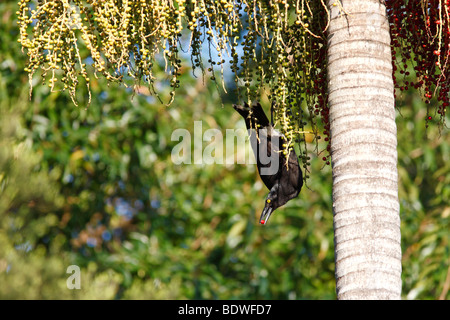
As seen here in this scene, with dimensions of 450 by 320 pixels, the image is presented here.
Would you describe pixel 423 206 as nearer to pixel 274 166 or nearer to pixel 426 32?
pixel 274 166

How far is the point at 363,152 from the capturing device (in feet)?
8.89

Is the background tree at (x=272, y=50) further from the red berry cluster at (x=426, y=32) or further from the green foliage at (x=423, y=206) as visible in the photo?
the green foliage at (x=423, y=206)

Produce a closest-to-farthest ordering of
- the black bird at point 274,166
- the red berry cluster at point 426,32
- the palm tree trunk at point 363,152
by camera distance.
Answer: the palm tree trunk at point 363,152
the red berry cluster at point 426,32
the black bird at point 274,166

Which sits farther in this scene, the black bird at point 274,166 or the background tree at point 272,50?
the black bird at point 274,166

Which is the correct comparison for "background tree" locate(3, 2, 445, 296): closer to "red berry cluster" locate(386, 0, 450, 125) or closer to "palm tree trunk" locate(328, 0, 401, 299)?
"palm tree trunk" locate(328, 0, 401, 299)

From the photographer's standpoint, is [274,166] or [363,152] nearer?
[363,152]

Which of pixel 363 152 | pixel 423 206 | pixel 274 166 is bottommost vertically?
pixel 363 152

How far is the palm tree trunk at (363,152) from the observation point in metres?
2.59

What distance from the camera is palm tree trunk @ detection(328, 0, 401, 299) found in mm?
2590

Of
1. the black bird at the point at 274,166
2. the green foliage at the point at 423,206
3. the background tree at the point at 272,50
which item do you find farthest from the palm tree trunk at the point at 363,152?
the green foliage at the point at 423,206

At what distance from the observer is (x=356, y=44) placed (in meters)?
2.80

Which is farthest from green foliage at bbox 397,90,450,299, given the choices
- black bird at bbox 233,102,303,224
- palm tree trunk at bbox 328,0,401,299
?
palm tree trunk at bbox 328,0,401,299

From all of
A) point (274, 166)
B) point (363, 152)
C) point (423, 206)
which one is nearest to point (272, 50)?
point (363, 152)
